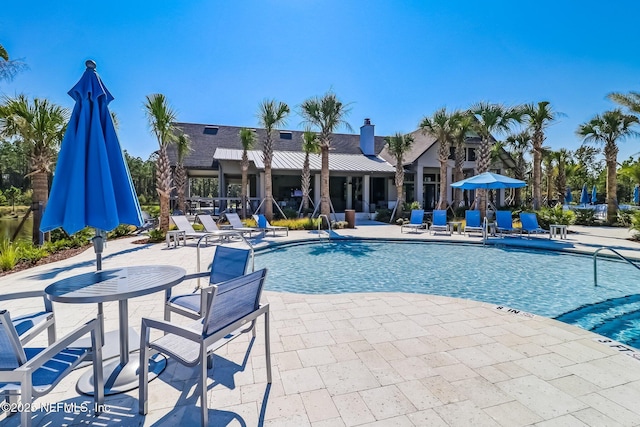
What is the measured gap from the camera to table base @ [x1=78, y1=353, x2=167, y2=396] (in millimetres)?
2635

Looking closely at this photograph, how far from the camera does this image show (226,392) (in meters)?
2.60

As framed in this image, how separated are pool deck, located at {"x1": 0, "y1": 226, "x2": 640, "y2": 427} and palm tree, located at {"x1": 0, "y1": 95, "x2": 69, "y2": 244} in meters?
7.39

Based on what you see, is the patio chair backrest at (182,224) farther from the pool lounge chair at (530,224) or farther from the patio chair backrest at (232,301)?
the pool lounge chair at (530,224)

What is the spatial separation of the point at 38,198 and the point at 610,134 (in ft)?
83.6

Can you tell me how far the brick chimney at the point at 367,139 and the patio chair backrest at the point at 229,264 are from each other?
2244 centimetres

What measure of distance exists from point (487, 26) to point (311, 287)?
11.7 metres

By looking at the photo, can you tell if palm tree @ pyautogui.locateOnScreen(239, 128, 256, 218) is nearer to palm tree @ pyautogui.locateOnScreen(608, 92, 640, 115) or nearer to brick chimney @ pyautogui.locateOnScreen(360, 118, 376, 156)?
brick chimney @ pyautogui.locateOnScreen(360, 118, 376, 156)

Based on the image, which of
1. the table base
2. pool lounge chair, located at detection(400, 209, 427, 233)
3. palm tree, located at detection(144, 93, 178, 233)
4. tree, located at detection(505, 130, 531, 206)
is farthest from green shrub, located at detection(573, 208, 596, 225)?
the table base

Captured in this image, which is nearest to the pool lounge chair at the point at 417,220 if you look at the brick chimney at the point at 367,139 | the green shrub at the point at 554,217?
the green shrub at the point at 554,217

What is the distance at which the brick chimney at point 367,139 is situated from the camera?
25125mm

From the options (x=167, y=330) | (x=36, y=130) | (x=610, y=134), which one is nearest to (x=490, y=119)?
(x=610, y=134)

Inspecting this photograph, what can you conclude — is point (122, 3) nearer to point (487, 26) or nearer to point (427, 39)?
point (427, 39)

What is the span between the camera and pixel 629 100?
13.1 meters

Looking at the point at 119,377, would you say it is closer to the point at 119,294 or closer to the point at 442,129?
the point at 119,294
